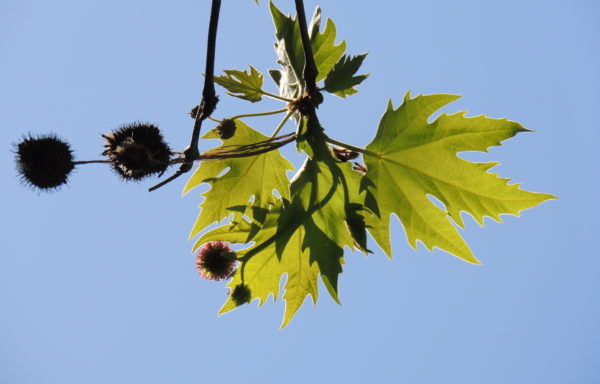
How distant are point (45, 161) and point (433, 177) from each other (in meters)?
1.79

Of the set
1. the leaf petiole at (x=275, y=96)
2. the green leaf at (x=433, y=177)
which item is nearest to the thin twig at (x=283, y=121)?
the leaf petiole at (x=275, y=96)

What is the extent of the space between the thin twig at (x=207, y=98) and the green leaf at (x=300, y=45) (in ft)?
2.51

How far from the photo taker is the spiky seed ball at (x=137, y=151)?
1.89 metres

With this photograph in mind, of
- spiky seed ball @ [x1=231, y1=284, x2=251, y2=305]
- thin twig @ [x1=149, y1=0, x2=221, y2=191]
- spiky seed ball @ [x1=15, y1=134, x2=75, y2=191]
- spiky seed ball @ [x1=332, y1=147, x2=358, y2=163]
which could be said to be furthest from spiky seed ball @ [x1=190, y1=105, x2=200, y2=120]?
spiky seed ball @ [x1=231, y1=284, x2=251, y2=305]

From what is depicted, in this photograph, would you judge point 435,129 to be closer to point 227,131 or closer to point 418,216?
point 418,216

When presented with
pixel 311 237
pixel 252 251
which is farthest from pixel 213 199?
pixel 311 237

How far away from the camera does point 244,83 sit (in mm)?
2564

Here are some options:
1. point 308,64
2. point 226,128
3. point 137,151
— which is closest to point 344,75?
point 308,64

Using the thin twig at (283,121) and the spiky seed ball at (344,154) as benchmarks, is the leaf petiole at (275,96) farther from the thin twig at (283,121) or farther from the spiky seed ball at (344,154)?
the spiky seed ball at (344,154)

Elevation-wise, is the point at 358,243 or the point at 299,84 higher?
the point at 299,84

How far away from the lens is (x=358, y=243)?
2.47m

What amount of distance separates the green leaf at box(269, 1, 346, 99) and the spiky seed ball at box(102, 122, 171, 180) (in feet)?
2.74

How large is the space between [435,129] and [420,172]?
0.23 metres

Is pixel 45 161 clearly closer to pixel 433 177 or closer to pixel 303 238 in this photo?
pixel 303 238
